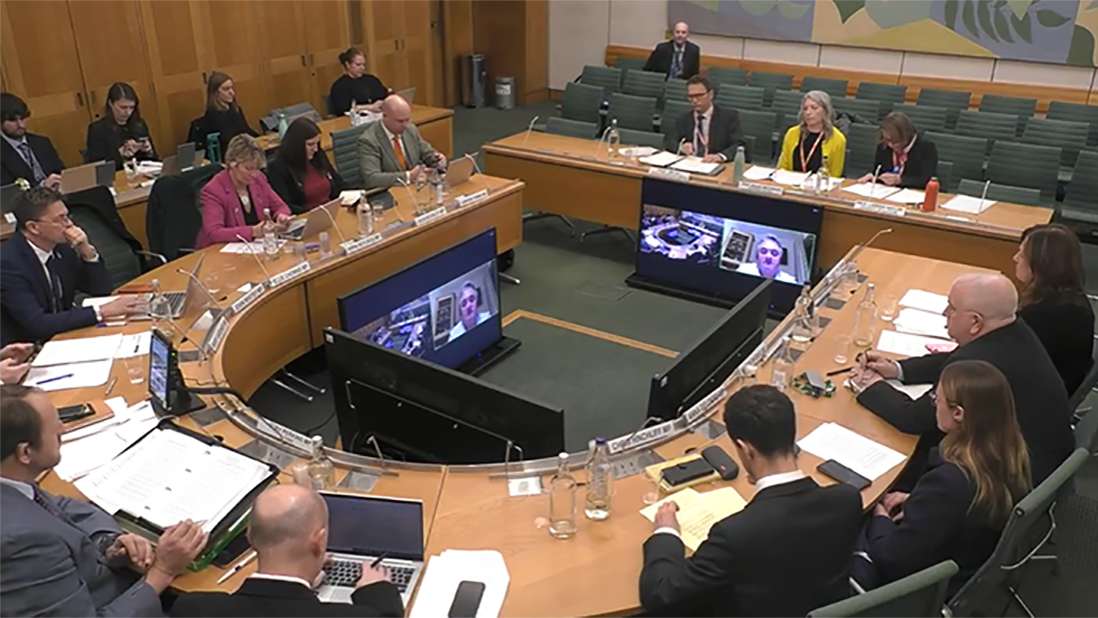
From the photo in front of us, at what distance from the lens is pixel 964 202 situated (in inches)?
220

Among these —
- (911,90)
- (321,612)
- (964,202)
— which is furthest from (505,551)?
(911,90)

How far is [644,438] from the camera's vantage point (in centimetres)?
306

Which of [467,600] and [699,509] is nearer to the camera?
[467,600]

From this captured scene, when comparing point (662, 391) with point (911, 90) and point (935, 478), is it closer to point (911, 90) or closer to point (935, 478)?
point (935, 478)

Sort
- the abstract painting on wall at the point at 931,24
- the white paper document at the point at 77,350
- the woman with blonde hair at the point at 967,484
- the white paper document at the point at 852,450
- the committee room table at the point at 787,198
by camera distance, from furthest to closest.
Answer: the abstract painting on wall at the point at 931,24 < the committee room table at the point at 787,198 < the white paper document at the point at 77,350 < the white paper document at the point at 852,450 < the woman with blonde hair at the point at 967,484

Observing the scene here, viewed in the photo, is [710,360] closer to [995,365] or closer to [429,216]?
[995,365]

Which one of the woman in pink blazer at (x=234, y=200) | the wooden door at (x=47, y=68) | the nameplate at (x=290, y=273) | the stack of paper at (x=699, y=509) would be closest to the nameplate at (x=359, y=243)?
the nameplate at (x=290, y=273)

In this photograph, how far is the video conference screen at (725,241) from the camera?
5.73 metres

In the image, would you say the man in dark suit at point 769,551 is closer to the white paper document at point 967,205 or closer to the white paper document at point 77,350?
the white paper document at point 77,350

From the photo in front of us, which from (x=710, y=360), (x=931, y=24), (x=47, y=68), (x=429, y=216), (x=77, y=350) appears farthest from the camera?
(x=931, y=24)

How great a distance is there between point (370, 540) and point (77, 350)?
199cm

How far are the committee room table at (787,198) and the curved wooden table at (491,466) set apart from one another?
27.2 inches

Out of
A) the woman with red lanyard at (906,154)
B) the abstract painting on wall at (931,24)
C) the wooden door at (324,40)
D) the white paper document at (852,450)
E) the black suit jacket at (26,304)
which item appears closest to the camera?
the white paper document at (852,450)

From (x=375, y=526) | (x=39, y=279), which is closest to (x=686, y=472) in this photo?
(x=375, y=526)
